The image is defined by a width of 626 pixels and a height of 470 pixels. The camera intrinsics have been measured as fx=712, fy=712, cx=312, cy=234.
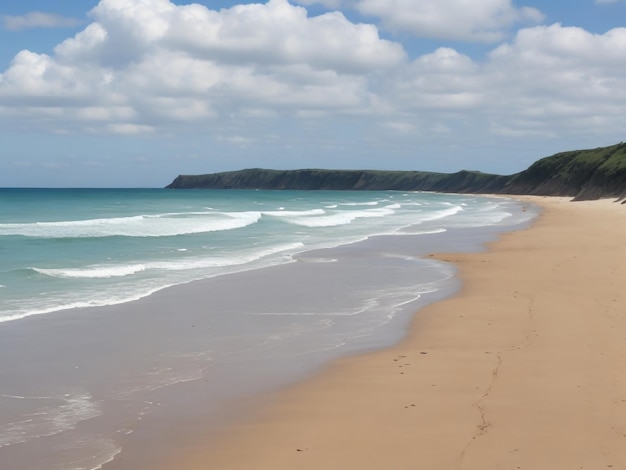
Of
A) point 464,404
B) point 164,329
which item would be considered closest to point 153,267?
point 164,329

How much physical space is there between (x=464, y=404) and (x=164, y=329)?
19.8 ft

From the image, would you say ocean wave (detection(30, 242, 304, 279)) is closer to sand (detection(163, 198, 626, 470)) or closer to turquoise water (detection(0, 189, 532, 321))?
turquoise water (detection(0, 189, 532, 321))

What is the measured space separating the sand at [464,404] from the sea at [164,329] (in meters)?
0.59

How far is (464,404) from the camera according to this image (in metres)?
7.71

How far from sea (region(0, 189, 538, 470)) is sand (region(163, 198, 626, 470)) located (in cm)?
59

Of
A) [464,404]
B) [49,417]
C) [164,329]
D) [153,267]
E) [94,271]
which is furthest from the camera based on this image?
[153,267]

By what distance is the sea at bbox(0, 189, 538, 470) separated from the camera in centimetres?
739

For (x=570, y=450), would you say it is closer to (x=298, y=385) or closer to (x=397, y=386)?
(x=397, y=386)

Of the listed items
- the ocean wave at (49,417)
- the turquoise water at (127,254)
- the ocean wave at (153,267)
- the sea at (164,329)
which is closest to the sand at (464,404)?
the sea at (164,329)

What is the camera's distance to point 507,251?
2483 centimetres

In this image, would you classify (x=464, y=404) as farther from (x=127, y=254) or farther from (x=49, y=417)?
(x=127, y=254)

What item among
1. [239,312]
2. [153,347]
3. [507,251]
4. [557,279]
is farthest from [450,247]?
[153,347]

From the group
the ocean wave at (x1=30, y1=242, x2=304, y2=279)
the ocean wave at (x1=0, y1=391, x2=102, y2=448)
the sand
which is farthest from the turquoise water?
the sand

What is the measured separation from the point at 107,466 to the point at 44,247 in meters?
21.5
